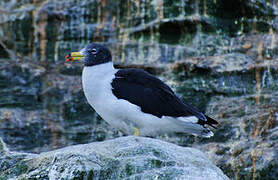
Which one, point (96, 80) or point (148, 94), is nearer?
point (96, 80)

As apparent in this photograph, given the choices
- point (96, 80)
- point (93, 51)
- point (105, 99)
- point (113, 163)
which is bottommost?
point (113, 163)

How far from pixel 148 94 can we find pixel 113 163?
1.28m

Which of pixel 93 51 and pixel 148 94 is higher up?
pixel 93 51

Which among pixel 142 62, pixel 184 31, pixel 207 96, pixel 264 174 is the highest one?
pixel 184 31

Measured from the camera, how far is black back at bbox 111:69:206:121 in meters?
4.88

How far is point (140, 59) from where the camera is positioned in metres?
8.49

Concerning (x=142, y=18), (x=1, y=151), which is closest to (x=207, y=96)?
(x=142, y=18)

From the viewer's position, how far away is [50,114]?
8094mm

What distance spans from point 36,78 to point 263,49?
4224 mm

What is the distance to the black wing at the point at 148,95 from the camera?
192 inches

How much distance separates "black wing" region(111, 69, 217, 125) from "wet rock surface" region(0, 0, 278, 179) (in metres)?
2.12

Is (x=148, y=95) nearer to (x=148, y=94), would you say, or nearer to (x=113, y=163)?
(x=148, y=94)

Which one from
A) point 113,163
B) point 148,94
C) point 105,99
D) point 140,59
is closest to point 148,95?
point 148,94

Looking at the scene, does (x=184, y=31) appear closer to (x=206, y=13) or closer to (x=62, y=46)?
(x=206, y=13)
